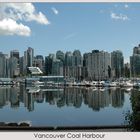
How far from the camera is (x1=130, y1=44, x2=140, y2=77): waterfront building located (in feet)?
18.5

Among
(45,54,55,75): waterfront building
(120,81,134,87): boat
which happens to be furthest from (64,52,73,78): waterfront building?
(120,81,134,87): boat

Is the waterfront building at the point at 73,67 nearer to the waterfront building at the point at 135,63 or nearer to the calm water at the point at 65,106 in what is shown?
the calm water at the point at 65,106

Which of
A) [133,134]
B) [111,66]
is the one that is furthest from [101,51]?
[133,134]

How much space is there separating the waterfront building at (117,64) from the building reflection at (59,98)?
0.79 ft

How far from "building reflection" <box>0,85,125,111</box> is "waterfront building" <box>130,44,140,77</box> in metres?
0.32

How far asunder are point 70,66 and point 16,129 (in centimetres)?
134

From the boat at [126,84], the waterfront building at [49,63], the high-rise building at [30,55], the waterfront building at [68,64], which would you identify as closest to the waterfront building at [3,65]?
the high-rise building at [30,55]

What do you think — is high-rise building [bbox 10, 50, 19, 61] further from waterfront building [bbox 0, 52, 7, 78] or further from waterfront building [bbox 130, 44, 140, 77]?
waterfront building [bbox 130, 44, 140, 77]

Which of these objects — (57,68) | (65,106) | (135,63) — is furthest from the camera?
Result: (57,68)

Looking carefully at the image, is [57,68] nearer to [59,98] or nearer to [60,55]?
[60,55]

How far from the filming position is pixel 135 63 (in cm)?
579

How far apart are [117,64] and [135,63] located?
0.80 feet

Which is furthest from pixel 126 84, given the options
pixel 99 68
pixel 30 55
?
pixel 30 55

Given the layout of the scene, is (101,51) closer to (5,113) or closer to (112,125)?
(112,125)
